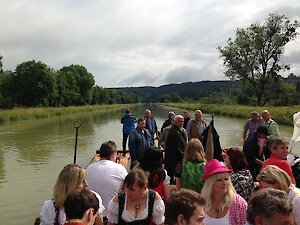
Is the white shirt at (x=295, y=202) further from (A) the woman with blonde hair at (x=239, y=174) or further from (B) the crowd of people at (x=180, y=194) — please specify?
(A) the woman with blonde hair at (x=239, y=174)

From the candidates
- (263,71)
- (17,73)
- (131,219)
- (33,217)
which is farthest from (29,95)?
(131,219)

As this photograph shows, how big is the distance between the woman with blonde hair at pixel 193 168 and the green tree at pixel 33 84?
60292mm

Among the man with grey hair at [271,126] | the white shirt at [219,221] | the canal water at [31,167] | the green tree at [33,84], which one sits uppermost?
the green tree at [33,84]

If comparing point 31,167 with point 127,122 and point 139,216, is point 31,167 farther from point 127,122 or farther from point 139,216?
point 139,216

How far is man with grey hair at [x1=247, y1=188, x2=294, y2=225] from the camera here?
84.7 inches

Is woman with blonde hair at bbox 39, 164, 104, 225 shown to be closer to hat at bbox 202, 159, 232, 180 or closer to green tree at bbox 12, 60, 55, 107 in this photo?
hat at bbox 202, 159, 232, 180

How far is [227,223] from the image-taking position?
329 centimetres

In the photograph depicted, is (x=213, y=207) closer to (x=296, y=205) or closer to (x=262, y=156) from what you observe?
(x=296, y=205)

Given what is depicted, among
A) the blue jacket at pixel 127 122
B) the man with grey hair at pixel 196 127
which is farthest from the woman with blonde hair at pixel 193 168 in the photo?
the blue jacket at pixel 127 122

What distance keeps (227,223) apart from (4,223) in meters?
5.31

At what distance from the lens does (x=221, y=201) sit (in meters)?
3.38

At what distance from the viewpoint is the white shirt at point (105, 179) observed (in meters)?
4.52

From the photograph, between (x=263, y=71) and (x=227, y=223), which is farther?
(x=263, y=71)

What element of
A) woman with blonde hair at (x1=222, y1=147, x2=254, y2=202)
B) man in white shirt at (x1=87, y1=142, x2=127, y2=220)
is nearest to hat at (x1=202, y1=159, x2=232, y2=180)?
woman with blonde hair at (x1=222, y1=147, x2=254, y2=202)
